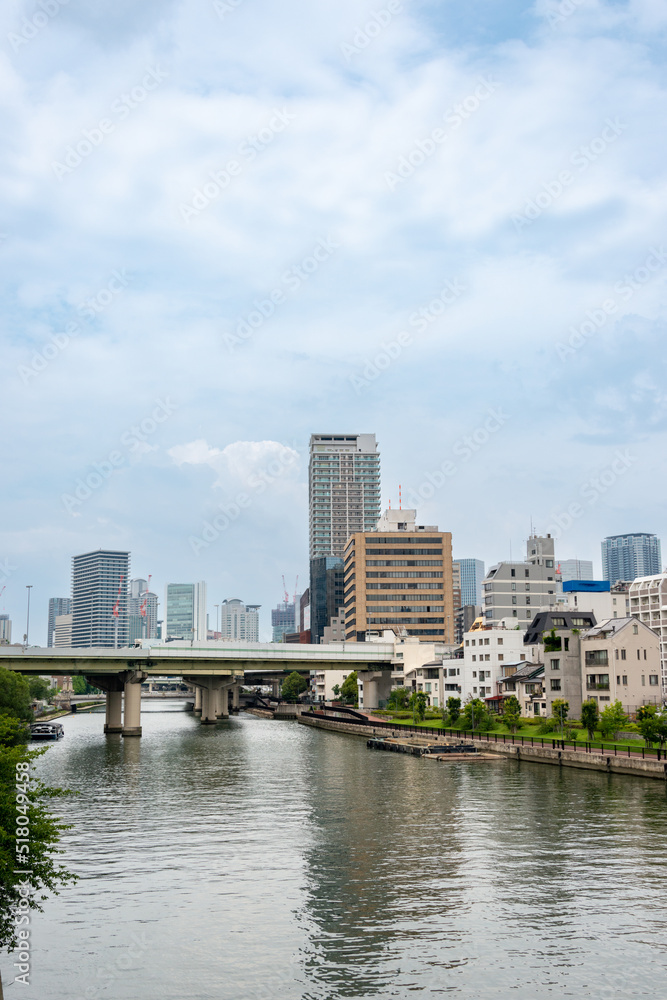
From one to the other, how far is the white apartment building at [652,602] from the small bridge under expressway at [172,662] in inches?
2308

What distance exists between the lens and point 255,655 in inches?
5615

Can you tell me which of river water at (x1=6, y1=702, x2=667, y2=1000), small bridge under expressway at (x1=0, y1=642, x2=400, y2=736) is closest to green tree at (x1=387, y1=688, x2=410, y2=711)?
small bridge under expressway at (x1=0, y1=642, x2=400, y2=736)

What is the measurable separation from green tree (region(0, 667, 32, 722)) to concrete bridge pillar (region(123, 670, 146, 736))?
904 inches

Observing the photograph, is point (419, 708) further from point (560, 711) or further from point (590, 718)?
point (590, 718)

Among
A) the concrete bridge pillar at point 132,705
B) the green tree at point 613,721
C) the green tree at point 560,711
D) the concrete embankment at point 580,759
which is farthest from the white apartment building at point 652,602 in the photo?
the concrete bridge pillar at point 132,705

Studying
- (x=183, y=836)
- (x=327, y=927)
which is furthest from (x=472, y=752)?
(x=327, y=927)

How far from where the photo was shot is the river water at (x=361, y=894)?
28.0 m

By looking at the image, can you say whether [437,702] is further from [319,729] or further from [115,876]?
[115,876]

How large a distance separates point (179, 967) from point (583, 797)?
128 ft

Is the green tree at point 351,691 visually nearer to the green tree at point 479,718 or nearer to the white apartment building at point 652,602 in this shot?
the white apartment building at point 652,602

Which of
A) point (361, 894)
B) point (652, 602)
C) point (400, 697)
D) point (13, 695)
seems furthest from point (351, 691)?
point (361, 894)

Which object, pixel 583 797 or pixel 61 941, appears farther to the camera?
pixel 583 797

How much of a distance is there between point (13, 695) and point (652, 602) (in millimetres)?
129875

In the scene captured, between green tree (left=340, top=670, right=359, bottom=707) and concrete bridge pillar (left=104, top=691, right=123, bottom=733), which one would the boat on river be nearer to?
concrete bridge pillar (left=104, top=691, right=123, bottom=733)
